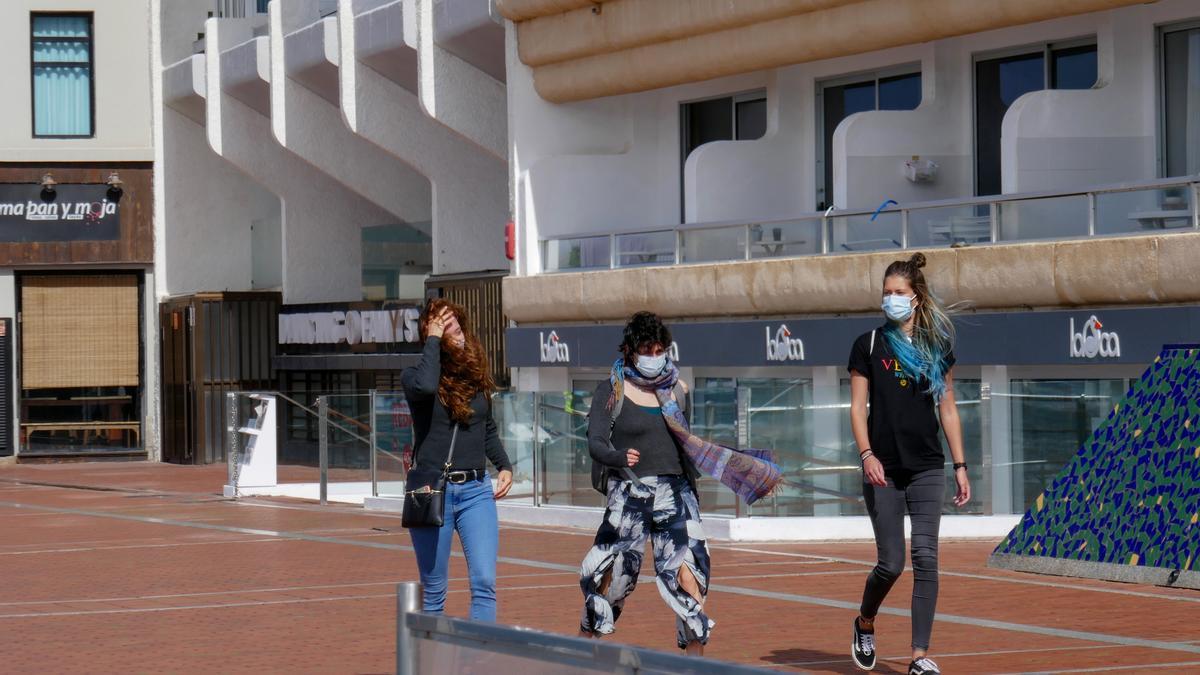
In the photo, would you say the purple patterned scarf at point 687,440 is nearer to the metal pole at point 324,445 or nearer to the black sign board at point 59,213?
the metal pole at point 324,445

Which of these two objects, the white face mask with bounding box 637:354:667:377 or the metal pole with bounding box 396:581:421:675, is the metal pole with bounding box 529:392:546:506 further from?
the metal pole with bounding box 396:581:421:675

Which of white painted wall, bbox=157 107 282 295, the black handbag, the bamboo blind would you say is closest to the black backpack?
the black handbag

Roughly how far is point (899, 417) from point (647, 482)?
1.25 metres

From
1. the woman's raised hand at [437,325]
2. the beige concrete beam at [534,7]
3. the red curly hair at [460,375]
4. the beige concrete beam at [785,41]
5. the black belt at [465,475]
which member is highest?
the beige concrete beam at [534,7]

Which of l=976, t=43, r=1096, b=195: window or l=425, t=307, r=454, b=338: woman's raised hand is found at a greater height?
l=976, t=43, r=1096, b=195: window

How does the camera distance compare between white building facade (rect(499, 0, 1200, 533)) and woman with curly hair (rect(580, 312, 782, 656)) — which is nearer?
woman with curly hair (rect(580, 312, 782, 656))

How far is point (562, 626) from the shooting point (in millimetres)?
11539

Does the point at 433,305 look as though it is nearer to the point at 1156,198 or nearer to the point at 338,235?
the point at 1156,198

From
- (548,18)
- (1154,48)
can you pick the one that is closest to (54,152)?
(548,18)

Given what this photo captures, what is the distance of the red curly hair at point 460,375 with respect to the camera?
9039mm

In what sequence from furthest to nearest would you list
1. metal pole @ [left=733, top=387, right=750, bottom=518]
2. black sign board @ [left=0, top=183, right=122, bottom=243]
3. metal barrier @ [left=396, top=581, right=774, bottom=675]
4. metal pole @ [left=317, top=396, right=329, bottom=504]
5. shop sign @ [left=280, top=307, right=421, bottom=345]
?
black sign board @ [left=0, top=183, right=122, bottom=243] < shop sign @ [left=280, top=307, right=421, bottom=345] < metal pole @ [left=317, top=396, right=329, bottom=504] < metal pole @ [left=733, top=387, right=750, bottom=518] < metal barrier @ [left=396, top=581, right=774, bottom=675]

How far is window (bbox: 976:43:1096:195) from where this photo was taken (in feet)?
73.8

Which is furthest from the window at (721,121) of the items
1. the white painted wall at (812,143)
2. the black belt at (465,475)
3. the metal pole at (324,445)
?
the black belt at (465,475)

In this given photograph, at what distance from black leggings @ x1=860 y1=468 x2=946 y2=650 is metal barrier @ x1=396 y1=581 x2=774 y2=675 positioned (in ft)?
12.2
